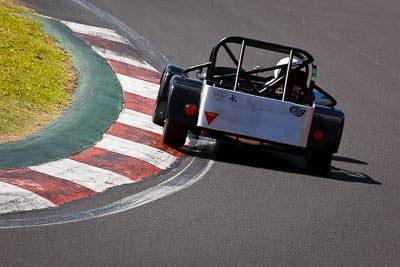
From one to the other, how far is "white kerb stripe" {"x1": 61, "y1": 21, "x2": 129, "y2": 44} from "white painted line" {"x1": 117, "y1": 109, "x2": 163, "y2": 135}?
4.26 m

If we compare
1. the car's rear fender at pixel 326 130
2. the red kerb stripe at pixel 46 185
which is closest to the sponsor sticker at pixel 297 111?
the car's rear fender at pixel 326 130

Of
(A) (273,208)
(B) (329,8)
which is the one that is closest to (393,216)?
(A) (273,208)

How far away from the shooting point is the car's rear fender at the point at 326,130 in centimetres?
840

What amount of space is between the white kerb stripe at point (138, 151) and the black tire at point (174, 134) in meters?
0.22

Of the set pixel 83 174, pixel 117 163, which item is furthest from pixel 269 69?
pixel 83 174

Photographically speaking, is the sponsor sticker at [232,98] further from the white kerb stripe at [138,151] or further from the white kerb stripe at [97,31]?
the white kerb stripe at [97,31]

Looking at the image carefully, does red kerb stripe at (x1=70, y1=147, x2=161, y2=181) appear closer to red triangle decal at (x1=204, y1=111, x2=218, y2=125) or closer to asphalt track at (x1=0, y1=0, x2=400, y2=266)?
asphalt track at (x1=0, y1=0, x2=400, y2=266)

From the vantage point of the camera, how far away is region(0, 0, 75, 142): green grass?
8719 millimetres

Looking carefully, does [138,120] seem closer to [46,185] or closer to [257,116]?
[257,116]

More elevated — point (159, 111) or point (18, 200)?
point (159, 111)

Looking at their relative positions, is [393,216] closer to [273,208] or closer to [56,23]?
[273,208]

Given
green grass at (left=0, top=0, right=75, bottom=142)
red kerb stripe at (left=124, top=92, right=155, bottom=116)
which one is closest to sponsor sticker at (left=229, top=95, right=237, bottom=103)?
red kerb stripe at (left=124, top=92, right=155, bottom=116)

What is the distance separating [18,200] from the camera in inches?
243

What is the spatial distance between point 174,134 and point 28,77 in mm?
2783
